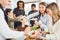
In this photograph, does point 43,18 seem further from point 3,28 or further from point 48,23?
point 3,28

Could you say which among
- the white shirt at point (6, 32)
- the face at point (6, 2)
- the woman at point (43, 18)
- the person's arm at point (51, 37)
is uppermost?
the face at point (6, 2)

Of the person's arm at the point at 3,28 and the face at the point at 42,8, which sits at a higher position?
the face at the point at 42,8

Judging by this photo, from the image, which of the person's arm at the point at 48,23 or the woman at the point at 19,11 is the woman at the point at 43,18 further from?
the woman at the point at 19,11

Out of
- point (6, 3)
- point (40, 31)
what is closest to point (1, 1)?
point (6, 3)

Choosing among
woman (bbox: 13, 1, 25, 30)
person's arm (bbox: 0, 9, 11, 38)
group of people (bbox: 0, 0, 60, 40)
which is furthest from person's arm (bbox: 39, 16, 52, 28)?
person's arm (bbox: 0, 9, 11, 38)

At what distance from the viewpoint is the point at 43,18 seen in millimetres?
1302

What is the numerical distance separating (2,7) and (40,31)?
1.12 feet

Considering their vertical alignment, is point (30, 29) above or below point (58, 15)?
below

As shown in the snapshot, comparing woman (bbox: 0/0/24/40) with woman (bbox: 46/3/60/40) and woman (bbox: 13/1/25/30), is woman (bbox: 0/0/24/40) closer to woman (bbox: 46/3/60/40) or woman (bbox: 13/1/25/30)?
woman (bbox: 13/1/25/30)

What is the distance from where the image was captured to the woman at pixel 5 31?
4.04 feet

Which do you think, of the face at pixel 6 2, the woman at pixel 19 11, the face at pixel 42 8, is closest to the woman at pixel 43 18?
the face at pixel 42 8

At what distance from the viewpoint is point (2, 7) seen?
125 cm

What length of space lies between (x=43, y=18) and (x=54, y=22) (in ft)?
0.30

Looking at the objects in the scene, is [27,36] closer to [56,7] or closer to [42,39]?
[42,39]
